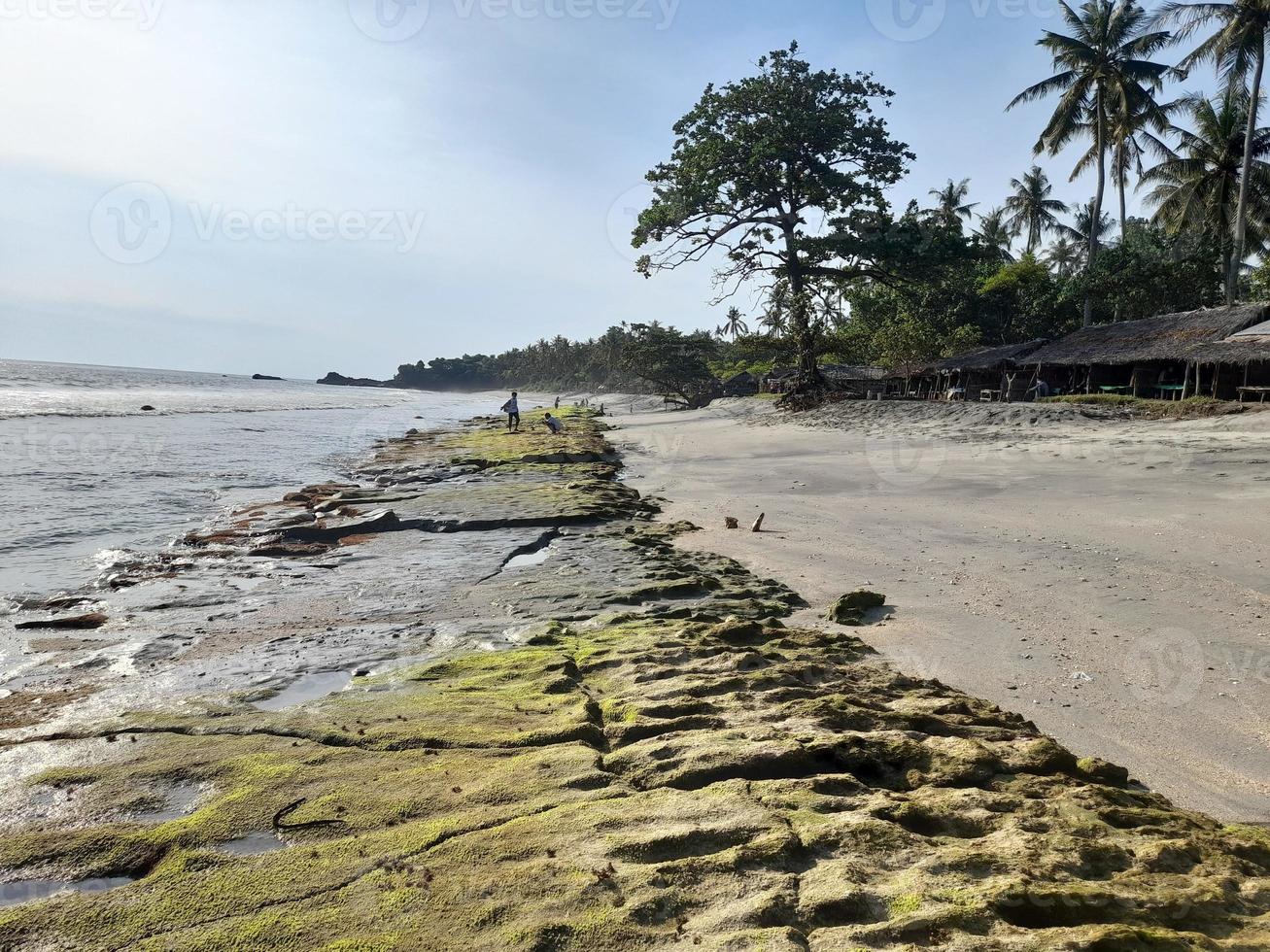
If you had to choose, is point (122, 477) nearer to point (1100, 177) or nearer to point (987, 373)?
point (987, 373)

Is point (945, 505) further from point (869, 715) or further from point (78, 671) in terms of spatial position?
point (78, 671)

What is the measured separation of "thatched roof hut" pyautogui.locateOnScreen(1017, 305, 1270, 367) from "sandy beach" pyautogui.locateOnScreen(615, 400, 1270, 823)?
874cm

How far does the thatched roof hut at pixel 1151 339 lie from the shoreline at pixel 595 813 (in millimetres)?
24680

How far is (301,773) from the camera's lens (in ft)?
10.7

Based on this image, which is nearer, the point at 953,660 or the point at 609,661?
the point at 609,661

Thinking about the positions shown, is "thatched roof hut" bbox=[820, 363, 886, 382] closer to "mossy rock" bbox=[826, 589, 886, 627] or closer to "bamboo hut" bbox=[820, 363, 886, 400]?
"bamboo hut" bbox=[820, 363, 886, 400]

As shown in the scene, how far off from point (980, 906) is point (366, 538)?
866 cm

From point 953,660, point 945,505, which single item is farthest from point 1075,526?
point 953,660

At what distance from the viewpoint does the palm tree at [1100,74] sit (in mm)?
34469

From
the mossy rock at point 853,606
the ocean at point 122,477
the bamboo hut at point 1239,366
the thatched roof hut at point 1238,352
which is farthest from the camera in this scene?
the bamboo hut at point 1239,366

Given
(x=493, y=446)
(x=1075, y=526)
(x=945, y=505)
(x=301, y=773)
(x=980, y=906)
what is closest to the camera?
(x=980, y=906)

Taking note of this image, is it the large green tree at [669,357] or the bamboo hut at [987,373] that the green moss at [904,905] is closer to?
the bamboo hut at [987,373]

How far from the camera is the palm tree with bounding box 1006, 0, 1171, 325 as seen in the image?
34.5 meters

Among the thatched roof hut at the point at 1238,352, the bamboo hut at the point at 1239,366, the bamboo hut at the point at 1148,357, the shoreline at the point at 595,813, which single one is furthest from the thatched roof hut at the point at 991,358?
the shoreline at the point at 595,813
